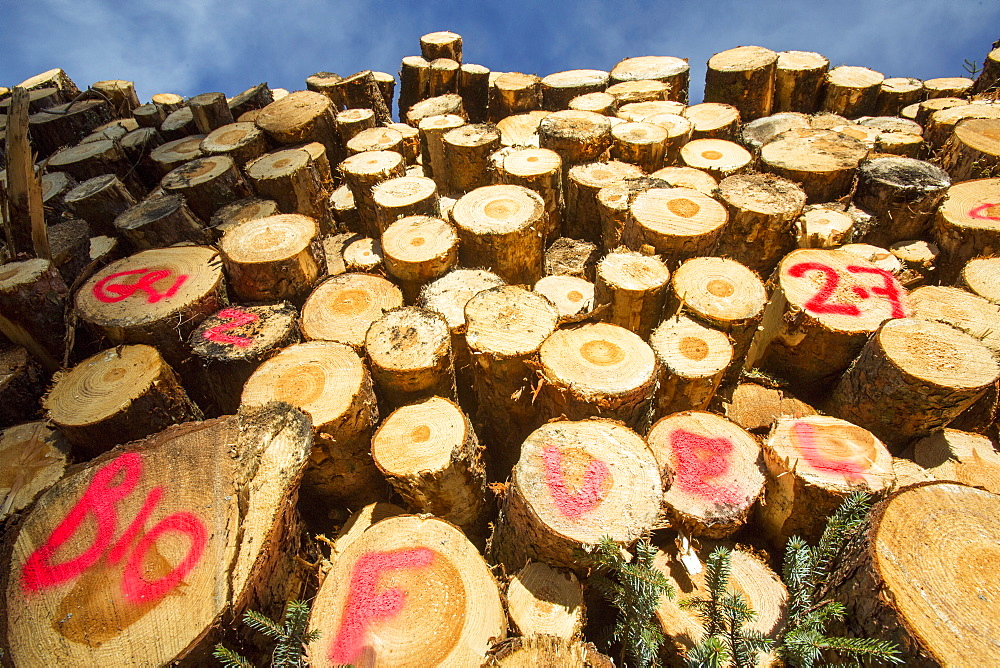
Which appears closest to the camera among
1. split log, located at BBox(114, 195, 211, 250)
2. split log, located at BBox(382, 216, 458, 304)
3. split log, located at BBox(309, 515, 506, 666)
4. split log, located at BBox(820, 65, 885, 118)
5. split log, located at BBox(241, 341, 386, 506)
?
split log, located at BBox(309, 515, 506, 666)

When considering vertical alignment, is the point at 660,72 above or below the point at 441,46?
below

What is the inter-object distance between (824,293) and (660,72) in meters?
4.99

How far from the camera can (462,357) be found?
3830 mm

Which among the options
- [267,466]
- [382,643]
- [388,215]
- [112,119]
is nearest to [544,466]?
[382,643]

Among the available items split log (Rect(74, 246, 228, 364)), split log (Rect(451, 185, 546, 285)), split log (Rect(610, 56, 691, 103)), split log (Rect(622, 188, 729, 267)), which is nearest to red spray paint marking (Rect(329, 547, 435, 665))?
split log (Rect(74, 246, 228, 364))

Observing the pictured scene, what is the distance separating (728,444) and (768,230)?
2.33 meters

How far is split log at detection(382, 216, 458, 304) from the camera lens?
3.92 m

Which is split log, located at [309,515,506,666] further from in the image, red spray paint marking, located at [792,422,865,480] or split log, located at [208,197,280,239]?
split log, located at [208,197,280,239]

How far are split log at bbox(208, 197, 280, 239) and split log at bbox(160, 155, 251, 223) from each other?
5.2 inches

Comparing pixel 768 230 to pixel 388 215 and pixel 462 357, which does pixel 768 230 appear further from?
pixel 388 215

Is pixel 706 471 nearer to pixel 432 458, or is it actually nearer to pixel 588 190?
pixel 432 458

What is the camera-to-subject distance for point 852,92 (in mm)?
6543

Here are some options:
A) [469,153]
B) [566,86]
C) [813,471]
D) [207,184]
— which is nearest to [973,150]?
[813,471]

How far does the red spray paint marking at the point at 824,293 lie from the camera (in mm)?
3451
